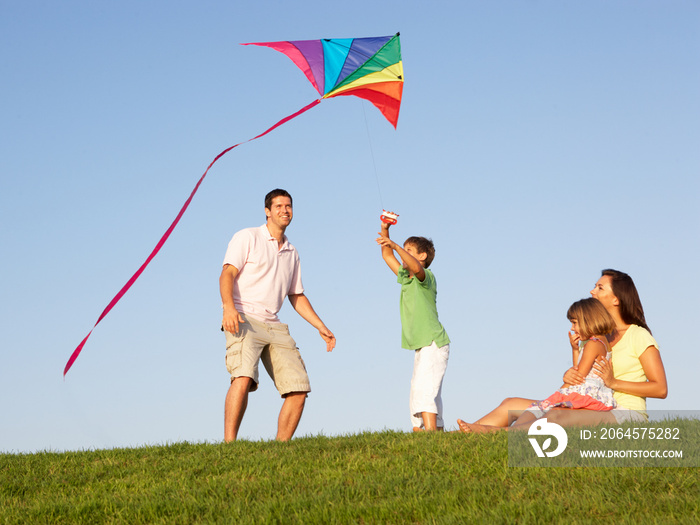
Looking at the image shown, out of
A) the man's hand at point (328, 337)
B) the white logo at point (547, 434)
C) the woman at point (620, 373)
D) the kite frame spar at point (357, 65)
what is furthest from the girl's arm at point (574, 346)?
the kite frame spar at point (357, 65)

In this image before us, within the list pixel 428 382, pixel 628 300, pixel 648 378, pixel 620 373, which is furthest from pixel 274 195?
pixel 648 378

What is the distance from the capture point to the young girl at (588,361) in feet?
22.5

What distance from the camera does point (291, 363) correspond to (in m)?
8.21

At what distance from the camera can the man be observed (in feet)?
25.7

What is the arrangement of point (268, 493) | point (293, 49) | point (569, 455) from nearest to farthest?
point (268, 493) → point (569, 455) → point (293, 49)

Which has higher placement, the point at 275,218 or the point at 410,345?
the point at 275,218

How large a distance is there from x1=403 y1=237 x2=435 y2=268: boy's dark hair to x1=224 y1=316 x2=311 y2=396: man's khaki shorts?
5.76ft

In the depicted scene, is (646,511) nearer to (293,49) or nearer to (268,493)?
(268,493)

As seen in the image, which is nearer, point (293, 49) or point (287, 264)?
point (287, 264)

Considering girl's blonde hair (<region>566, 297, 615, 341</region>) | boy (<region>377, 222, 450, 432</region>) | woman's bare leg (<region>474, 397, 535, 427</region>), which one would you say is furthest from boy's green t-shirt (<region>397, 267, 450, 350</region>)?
girl's blonde hair (<region>566, 297, 615, 341</region>)

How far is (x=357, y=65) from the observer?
9898 mm

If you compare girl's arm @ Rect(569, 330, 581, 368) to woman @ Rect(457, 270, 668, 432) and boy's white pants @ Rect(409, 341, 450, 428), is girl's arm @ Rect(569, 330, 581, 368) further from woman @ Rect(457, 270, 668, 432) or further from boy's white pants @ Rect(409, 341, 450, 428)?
boy's white pants @ Rect(409, 341, 450, 428)

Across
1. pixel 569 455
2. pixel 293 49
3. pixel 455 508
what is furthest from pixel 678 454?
pixel 293 49

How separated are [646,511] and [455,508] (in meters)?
1.19
